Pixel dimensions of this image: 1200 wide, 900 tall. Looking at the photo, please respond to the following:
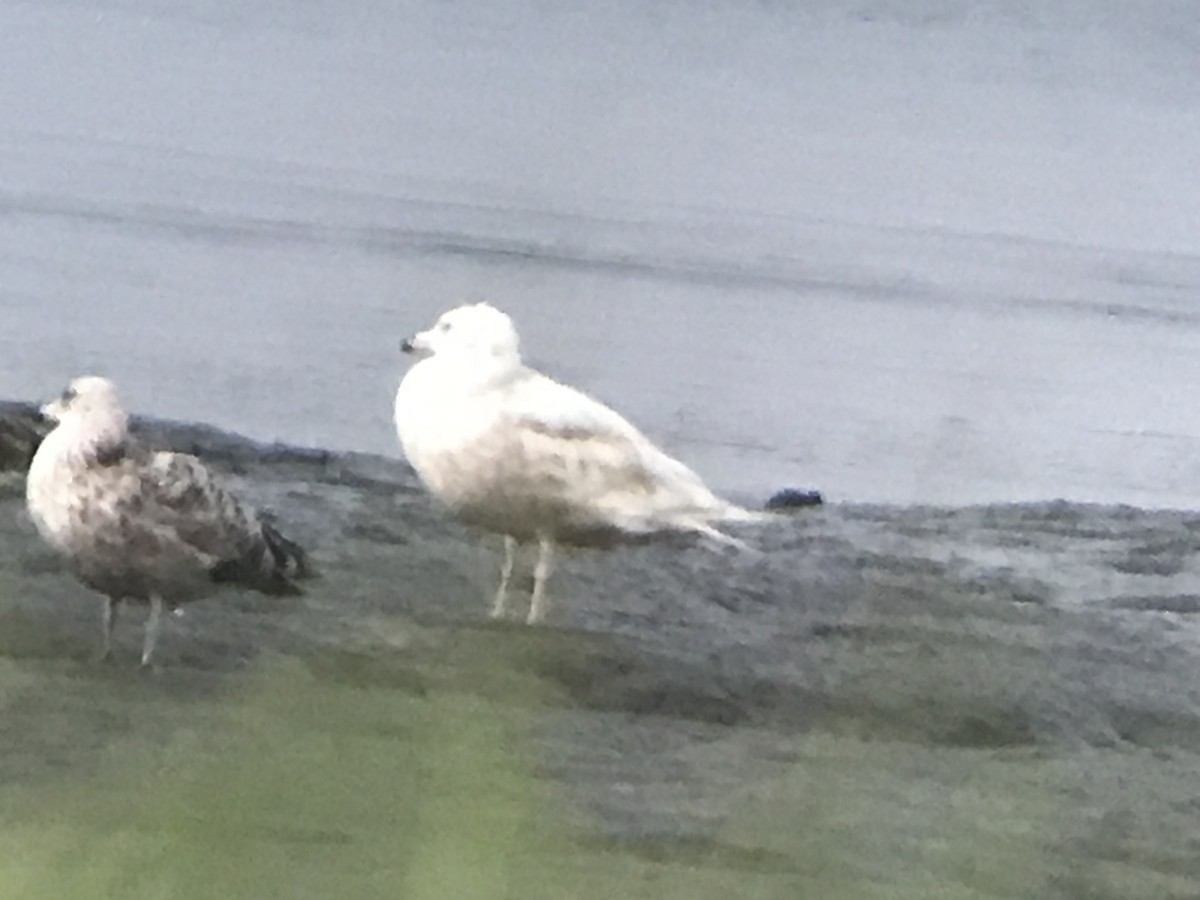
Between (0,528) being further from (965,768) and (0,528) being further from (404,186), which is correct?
(965,768)

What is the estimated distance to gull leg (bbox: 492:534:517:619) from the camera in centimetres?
122

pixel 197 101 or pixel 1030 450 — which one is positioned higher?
pixel 197 101

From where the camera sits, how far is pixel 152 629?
1.23 meters

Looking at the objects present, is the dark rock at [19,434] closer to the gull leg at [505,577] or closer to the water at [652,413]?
the water at [652,413]

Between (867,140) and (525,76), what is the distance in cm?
27

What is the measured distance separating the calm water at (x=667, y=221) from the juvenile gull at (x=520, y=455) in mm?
22

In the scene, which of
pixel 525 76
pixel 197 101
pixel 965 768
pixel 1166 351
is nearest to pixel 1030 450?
pixel 1166 351

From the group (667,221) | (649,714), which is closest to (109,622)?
(649,714)

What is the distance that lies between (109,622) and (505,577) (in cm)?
30

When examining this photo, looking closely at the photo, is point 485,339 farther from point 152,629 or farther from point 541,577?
point 152,629

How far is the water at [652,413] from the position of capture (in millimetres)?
1170

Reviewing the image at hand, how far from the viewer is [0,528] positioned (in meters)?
1.25

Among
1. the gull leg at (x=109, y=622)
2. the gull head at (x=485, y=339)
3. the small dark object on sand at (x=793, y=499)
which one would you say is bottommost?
the gull leg at (x=109, y=622)

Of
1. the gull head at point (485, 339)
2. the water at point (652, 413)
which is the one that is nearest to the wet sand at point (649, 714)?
the water at point (652, 413)
